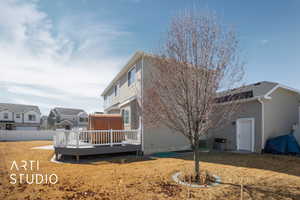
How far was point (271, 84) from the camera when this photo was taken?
12109mm

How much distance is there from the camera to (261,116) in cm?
1102

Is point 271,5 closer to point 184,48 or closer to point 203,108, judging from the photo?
point 184,48

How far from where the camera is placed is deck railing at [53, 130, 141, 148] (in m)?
9.02

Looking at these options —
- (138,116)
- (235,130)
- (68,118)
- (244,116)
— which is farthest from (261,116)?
(68,118)

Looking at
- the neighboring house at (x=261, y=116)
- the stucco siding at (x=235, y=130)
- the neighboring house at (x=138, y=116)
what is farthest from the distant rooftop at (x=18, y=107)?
the neighboring house at (x=261, y=116)

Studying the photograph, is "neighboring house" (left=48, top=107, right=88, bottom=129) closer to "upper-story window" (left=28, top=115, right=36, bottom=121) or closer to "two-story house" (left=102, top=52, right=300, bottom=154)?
"upper-story window" (left=28, top=115, right=36, bottom=121)

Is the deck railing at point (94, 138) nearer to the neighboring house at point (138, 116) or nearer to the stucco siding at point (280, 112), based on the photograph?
the neighboring house at point (138, 116)

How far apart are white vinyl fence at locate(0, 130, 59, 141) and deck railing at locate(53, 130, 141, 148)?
16186 mm

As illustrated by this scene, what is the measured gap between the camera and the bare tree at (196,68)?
4.79 metres

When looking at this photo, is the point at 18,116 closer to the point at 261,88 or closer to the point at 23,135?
the point at 23,135

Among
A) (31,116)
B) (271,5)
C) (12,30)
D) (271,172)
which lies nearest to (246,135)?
(271,172)

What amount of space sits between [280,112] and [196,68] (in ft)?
35.9

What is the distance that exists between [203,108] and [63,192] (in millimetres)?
4378

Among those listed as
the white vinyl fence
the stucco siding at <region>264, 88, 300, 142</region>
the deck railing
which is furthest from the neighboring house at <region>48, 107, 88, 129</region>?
the stucco siding at <region>264, 88, 300, 142</region>
